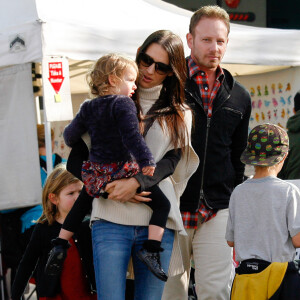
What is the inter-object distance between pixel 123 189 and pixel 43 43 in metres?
2.32

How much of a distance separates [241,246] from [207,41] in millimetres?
1134

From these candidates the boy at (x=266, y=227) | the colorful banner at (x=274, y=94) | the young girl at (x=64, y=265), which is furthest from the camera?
the colorful banner at (x=274, y=94)

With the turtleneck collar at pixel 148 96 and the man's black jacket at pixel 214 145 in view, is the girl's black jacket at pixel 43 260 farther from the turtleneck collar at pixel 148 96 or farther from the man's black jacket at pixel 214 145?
the turtleneck collar at pixel 148 96

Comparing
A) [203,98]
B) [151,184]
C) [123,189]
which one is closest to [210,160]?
[203,98]

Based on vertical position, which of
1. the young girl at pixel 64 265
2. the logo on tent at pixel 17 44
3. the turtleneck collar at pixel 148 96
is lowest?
the young girl at pixel 64 265

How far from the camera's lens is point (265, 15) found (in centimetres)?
1166

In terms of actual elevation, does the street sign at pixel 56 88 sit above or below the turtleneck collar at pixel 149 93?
below

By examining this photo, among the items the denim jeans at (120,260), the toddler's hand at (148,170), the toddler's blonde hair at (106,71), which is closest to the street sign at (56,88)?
the toddler's blonde hair at (106,71)

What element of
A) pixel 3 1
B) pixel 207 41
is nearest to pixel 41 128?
pixel 3 1

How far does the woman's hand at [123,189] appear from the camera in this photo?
2.94 m

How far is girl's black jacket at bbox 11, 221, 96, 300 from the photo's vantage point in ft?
12.2

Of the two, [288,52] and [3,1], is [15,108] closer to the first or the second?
[3,1]

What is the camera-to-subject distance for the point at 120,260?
9.57 feet

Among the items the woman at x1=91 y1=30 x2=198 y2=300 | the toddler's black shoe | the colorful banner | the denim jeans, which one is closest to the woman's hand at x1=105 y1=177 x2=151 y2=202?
the woman at x1=91 y1=30 x2=198 y2=300
